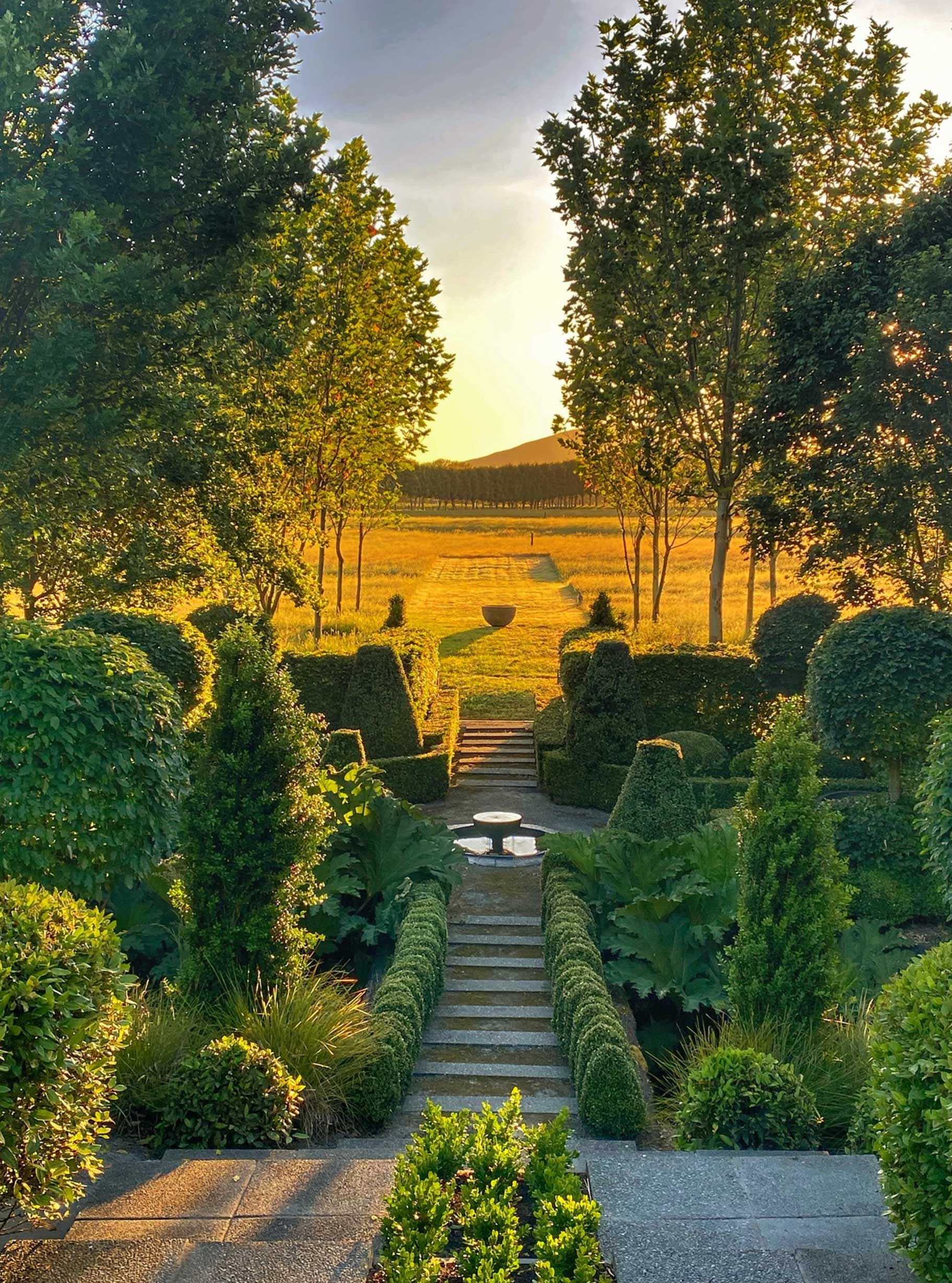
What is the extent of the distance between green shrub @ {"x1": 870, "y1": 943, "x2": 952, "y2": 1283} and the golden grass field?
18.0 meters

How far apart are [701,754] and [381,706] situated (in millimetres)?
6034

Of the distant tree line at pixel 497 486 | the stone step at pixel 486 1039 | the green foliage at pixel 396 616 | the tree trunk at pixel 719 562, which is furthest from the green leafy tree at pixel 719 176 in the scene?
the distant tree line at pixel 497 486

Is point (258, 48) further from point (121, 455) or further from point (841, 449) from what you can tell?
point (841, 449)

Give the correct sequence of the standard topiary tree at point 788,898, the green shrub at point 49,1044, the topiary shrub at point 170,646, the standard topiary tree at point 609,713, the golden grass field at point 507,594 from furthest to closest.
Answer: the golden grass field at point 507,594 → the standard topiary tree at point 609,713 → the topiary shrub at point 170,646 → the standard topiary tree at point 788,898 → the green shrub at point 49,1044

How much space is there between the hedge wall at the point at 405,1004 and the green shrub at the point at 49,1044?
300cm

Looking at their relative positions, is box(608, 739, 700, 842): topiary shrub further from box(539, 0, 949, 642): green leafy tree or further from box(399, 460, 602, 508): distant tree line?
box(399, 460, 602, 508): distant tree line

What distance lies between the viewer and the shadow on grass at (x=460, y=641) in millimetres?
35219

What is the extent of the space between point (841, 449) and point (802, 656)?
466 cm

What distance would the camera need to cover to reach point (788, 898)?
8.46 m

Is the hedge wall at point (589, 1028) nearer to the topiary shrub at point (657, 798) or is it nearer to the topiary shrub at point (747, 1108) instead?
the topiary shrub at point (747, 1108)

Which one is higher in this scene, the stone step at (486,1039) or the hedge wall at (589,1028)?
the hedge wall at (589,1028)

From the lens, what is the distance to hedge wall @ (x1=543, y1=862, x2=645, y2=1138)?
26.5 ft

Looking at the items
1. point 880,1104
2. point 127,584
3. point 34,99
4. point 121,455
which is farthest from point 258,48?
point 880,1104

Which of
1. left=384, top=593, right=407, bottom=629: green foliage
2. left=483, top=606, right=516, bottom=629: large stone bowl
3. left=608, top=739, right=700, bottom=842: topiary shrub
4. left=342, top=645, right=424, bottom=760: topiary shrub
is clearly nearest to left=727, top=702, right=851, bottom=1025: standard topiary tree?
left=608, top=739, right=700, bottom=842: topiary shrub
